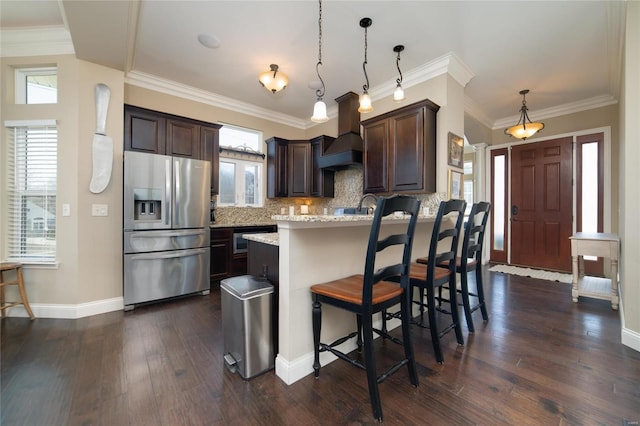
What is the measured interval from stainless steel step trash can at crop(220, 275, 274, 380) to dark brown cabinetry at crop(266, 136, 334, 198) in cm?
314

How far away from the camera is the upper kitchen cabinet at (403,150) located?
124 inches

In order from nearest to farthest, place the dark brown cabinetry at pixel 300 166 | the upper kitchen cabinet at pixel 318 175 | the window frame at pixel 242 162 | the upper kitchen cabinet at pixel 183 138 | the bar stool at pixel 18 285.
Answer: the bar stool at pixel 18 285 → the upper kitchen cabinet at pixel 183 138 → the window frame at pixel 242 162 → the upper kitchen cabinet at pixel 318 175 → the dark brown cabinetry at pixel 300 166

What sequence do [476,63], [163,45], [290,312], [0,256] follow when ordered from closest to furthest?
[290,312], [0,256], [163,45], [476,63]

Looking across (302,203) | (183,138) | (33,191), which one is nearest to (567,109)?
(302,203)

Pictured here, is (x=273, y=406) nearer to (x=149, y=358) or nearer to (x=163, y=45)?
Answer: (x=149, y=358)

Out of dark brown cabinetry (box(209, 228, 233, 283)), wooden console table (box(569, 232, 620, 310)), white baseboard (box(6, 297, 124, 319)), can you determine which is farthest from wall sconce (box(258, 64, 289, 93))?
wooden console table (box(569, 232, 620, 310))

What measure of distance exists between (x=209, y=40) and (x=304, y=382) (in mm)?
3456

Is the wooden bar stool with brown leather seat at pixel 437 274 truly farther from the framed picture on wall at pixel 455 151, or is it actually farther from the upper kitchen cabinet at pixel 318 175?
the upper kitchen cabinet at pixel 318 175

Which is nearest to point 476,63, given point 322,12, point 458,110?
point 458,110

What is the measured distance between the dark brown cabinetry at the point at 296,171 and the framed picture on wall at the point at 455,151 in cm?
227

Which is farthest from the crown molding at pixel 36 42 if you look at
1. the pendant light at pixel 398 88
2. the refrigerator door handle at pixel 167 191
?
the pendant light at pixel 398 88

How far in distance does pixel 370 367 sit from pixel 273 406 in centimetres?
60

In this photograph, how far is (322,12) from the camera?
2.45 m

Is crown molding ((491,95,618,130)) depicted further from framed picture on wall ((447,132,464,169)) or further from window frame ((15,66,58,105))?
window frame ((15,66,58,105))
